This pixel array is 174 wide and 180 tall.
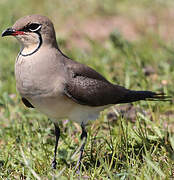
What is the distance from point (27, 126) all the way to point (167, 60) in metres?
2.86

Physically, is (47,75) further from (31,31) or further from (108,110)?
(108,110)

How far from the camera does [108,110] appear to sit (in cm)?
519

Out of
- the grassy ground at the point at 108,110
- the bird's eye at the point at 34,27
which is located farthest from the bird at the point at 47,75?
the grassy ground at the point at 108,110

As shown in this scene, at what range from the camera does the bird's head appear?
146 inches

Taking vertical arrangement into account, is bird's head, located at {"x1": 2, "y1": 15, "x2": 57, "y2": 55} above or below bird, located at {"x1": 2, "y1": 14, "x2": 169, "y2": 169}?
above

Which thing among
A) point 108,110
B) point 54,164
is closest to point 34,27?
point 54,164

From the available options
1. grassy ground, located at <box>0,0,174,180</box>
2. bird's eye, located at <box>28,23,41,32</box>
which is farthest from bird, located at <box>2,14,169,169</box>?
grassy ground, located at <box>0,0,174,180</box>

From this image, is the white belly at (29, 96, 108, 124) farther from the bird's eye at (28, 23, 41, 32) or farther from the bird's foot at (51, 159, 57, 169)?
the bird's eye at (28, 23, 41, 32)

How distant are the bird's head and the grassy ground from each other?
0.96 meters

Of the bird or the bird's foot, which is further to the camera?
the bird's foot

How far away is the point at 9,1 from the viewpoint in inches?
363

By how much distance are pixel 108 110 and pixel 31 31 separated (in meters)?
1.84

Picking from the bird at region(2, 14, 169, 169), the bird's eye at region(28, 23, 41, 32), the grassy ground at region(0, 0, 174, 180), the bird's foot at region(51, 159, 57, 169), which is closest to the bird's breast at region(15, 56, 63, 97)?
the bird at region(2, 14, 169, 169)

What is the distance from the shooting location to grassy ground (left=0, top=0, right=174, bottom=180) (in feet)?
12.3
